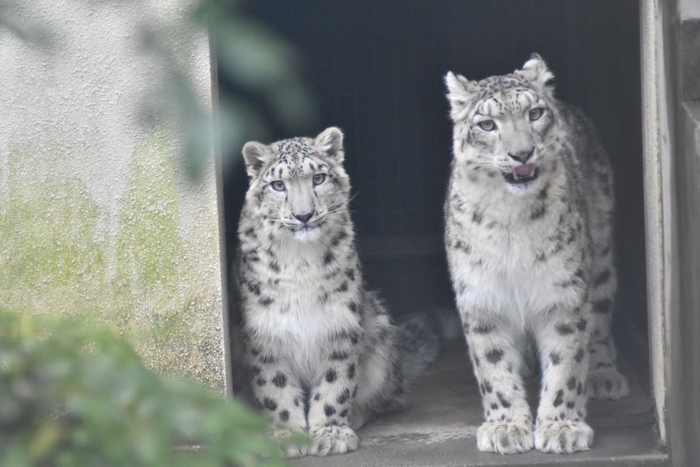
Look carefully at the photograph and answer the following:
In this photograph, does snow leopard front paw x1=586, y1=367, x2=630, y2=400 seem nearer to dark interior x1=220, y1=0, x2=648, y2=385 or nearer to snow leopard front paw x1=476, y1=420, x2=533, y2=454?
snow leopard front paw x1=476, y1=420, x2=533, y2=454

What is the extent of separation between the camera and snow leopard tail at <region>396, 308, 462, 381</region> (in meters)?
6.43

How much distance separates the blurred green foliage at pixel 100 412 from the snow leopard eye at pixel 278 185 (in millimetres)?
4029

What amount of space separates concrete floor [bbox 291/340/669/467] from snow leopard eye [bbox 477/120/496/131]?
1.39 metres

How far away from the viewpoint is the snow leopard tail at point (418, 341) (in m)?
6.43

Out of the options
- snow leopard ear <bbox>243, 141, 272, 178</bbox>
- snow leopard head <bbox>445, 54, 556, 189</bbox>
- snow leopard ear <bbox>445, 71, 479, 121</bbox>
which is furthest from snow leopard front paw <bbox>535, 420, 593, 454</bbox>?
snow leopard ear <bbox>243, 141, 272, 178</bbox>

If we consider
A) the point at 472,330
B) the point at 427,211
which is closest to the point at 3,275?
the point at 472,330

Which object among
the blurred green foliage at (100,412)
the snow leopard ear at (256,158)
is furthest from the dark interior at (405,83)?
the blurred green foliage at (100,412)

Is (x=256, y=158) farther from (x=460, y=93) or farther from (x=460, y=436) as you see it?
(x=460, y=436)

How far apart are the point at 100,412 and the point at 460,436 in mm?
4490

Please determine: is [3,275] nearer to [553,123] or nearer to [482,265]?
[482,265]

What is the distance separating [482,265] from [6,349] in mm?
4142

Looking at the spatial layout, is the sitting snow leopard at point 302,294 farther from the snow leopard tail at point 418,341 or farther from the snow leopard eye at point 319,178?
the snow leopard tail at point 418,341

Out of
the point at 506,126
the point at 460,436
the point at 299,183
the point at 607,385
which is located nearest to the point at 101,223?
the point at 299,183

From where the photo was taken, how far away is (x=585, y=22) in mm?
7922
